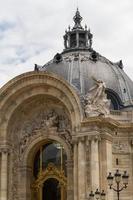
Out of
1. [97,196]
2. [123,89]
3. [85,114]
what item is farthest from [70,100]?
[97,196]

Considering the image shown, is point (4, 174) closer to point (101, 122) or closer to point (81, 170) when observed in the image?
point (81, 170)

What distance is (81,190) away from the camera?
26516 mm

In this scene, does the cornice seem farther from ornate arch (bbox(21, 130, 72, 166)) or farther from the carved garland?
the carved garland

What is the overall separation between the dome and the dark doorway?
556cm

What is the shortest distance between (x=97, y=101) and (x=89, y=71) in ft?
11.7

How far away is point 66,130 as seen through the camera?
97.0 feet

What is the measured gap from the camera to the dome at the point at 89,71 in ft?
100.0

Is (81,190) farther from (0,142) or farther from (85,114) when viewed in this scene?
(0,142)

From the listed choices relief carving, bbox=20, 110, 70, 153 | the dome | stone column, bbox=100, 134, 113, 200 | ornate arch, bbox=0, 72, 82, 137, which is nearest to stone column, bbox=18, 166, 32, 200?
relief carving, bbox=20, 110, 70, 153

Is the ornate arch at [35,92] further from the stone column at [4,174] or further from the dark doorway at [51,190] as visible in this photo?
the dark doorway at [51,190]

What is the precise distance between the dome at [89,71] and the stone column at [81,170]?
3.19 m

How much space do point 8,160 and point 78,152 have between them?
16.0ft

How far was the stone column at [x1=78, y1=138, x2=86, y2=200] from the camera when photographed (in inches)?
1043

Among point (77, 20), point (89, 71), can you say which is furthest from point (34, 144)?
point (77, 20)
